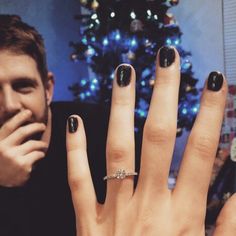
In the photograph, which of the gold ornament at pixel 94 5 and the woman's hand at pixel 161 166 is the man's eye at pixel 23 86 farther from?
the gold ornament at pixel 94 5

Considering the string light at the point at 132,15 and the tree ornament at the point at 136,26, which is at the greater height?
the string light at the point at 132,15

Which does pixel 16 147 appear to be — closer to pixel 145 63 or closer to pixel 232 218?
pixel 232 218

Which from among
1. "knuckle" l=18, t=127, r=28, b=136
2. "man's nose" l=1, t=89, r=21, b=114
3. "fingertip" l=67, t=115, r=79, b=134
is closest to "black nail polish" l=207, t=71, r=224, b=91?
"fingertip" l=67, t=115, r=79, b=134

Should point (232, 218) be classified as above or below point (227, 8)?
below

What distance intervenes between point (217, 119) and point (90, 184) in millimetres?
214

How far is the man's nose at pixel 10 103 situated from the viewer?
1245mm

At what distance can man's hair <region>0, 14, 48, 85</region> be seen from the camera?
4.26ft

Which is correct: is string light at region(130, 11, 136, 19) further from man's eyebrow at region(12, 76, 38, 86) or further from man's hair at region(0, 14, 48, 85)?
man's eyebrow at region(12, 76, 38, 86)

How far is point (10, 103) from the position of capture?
1.25 meters

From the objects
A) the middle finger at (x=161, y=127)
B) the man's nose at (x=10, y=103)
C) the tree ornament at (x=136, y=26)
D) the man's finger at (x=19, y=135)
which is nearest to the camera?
the middle finger at (x=161, y=127)

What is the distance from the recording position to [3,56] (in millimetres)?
1299

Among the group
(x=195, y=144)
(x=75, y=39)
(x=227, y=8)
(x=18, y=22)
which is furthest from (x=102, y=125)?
(x=75, y=39)

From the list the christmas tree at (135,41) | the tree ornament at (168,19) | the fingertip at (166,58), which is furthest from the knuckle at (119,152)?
the tree ornament at (168,19)

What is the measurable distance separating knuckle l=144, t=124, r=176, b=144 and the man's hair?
39.4 inches
